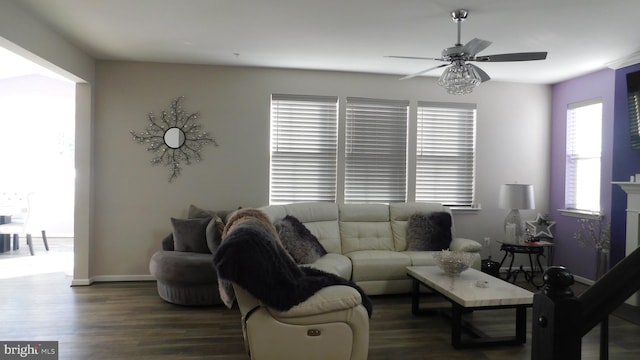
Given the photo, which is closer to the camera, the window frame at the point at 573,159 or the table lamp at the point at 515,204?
the table lamp at the point at 515,204

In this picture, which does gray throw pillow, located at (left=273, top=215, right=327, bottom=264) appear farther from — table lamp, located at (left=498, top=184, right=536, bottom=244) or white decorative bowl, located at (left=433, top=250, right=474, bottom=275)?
table lamp, located at (left=498, top=184, right=536, bottom=244)

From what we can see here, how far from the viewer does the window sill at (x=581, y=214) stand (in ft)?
15.9

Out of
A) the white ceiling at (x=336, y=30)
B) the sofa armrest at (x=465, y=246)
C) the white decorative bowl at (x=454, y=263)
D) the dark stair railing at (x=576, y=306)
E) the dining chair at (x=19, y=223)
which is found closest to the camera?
the dark stair railing at (x=576, y=306)

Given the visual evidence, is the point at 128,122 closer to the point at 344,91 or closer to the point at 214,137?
the point at 214,137

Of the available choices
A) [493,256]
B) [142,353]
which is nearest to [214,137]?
[142,353]

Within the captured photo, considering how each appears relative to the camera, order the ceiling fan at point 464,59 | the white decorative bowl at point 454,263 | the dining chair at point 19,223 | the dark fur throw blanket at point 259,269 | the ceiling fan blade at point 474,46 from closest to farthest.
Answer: the dark fur throw blanket at point 259,269
the ceiling fan blade at point 474,46
the ceiling fan at point 464,59
the white decorative bowl at point 454,263
the dining chair at point 19,223

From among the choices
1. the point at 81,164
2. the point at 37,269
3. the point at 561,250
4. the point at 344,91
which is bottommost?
the point at 37,269

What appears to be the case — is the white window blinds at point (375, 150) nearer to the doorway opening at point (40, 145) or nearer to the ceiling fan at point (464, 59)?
the ceiling fan at point (464, 59)

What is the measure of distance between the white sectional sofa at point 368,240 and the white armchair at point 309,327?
1.40 meters

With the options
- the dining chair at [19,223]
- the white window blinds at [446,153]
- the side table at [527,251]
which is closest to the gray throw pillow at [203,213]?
the white window blinds at [446,153]

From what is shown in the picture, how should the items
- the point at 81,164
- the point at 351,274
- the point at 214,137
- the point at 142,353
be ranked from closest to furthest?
the point at 142,353 < the point at 351,274 < the point at 81,164 < the point at 214,137

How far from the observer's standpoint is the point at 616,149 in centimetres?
452

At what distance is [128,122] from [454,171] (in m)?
4.32

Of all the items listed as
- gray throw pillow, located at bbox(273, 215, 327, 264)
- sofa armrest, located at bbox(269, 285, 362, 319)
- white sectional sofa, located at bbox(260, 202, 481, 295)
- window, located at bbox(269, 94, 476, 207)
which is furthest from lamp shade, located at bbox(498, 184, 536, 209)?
sofa armrest, located at bbox(269, 285, 362, 319)
